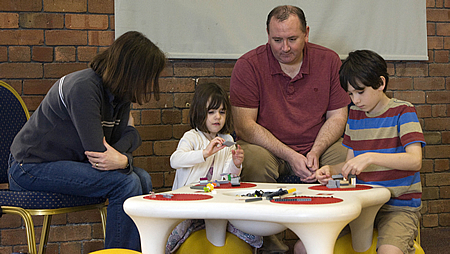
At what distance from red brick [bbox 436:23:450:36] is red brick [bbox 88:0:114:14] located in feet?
7.42

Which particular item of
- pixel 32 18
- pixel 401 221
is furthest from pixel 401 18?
pixel 32 18

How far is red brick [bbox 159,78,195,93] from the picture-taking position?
2.65 metres

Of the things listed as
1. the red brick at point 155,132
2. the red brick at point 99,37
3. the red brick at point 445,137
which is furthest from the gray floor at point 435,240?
the red brick at point 99,37

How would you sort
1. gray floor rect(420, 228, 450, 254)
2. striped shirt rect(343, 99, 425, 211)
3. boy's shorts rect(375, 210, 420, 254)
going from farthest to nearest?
gray floor rect(420, 228, 450, 254)
striped shirt rect(343, 99, 425, 211)
boy's shorts rect(375, 210, 420, 254)

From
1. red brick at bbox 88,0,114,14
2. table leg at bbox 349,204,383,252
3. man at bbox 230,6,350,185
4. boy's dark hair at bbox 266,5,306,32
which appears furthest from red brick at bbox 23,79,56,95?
table leg at bbox 349,204,383,252

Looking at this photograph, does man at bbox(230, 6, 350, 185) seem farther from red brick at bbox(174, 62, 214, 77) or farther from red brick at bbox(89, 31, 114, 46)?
red brick at bbox(89, 31, 114, 46)

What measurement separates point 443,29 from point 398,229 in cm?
201

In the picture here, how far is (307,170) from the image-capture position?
213cm

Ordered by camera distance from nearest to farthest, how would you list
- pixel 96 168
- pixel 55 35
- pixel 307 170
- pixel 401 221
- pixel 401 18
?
pixel 401 221
pixel 96 168
pixel 307 170
pixel 55 35
pixel 401 18

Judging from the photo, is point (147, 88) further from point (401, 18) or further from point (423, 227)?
point (423, 227)

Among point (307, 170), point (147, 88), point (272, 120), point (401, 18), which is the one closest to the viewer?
point (147, 88)

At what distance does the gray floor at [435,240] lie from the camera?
8.09 feet

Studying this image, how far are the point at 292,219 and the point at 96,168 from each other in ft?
3.14

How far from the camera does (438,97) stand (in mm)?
2967
